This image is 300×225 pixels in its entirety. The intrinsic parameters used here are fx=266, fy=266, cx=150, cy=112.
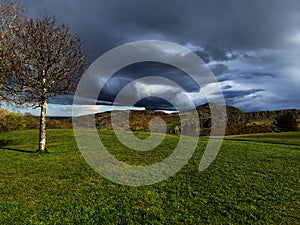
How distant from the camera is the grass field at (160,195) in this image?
39.4 ft

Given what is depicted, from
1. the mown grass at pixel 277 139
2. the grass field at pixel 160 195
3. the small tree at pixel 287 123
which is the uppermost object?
the small tree at pixel 287 123

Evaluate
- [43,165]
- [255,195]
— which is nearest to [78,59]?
[43,165]

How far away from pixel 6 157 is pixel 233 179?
2150 cm

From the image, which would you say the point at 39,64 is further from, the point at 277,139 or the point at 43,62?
the point at 277,139

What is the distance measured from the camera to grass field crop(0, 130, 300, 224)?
12016 mm

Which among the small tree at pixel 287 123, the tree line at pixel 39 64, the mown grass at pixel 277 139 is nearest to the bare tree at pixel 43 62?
the tree line at pixel 39 64

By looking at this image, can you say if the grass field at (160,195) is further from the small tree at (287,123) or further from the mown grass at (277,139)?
the small tree at (287,123)

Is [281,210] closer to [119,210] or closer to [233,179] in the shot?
[233,179]

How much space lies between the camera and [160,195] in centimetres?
1448

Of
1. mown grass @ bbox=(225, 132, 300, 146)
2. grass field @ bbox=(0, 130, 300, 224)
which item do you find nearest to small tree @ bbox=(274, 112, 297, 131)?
mown grass @ bbox=(225, 132, 300, 146)

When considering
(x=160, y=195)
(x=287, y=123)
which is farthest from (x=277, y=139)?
(x=287, y=123)

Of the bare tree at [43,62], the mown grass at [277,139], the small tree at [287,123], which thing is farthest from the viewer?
the small tree at [287,123]

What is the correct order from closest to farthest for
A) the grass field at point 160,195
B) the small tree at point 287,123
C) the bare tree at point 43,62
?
the grass field at point 160,195, the bare tree at point 43,62, the small tree at point 287,123

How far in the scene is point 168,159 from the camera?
2266cm
